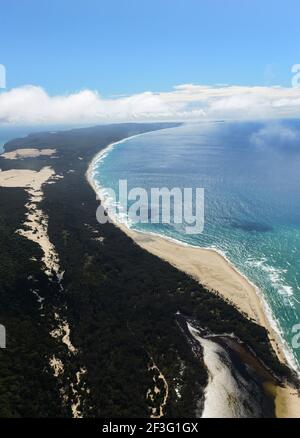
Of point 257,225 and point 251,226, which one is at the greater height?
point 257,225

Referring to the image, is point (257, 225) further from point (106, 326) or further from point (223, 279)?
point (106, 326)

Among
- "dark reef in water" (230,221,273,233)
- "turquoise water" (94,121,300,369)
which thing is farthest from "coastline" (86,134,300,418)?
"dark reef in water" (230,221,273,233)

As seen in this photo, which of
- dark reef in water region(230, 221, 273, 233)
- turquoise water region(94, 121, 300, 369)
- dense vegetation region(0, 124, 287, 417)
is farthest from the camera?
dark reef in water region(230, 221, 273, 233)

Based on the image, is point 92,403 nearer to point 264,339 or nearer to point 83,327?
point 83,327

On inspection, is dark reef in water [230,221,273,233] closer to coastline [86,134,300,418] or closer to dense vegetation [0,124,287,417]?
coastline [86,134,300,418]

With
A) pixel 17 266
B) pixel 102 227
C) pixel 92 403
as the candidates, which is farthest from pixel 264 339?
pixel 102 227

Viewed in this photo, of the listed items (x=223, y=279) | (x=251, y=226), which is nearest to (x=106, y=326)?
(x=223, y=279)
